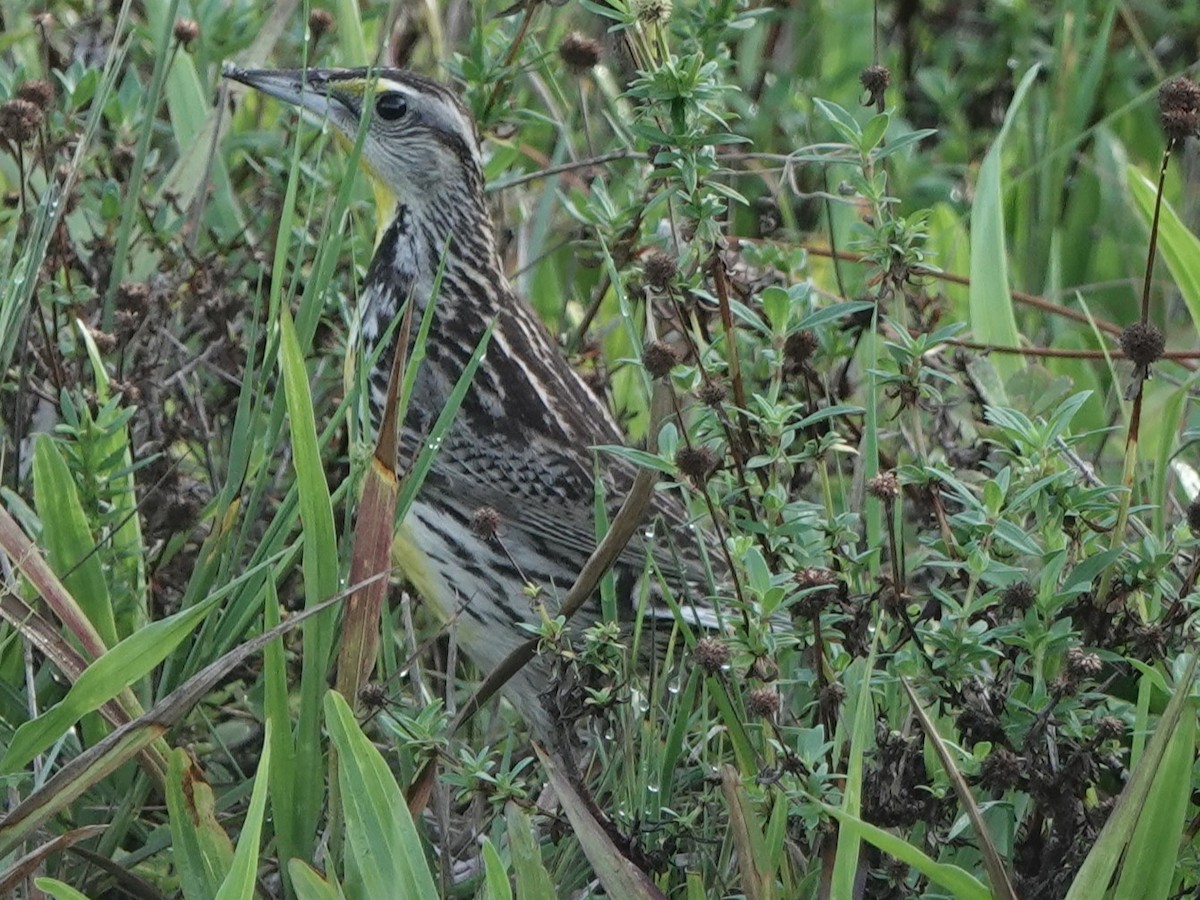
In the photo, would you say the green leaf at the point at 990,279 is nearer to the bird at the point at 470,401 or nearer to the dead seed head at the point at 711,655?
the bird at the point at 470,401

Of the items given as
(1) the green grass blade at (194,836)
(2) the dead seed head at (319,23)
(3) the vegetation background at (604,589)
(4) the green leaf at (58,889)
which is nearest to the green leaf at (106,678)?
(3) the vegetation background at (604,589)

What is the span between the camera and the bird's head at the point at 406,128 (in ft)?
11.2

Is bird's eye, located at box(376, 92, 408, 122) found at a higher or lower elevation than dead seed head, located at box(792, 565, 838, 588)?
higher

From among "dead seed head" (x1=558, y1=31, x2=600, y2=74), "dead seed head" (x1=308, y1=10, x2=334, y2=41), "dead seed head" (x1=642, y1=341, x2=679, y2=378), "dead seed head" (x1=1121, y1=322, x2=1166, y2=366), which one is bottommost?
"dead seed head" (x1=642, y1=341, x2=679, y2=378)

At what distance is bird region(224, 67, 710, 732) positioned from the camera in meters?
3.05

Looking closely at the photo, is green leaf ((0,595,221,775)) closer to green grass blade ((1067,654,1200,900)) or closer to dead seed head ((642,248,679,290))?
dead seed head ((642,248,679,290))

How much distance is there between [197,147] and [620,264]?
2.91 ft

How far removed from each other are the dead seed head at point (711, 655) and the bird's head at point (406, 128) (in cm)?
160

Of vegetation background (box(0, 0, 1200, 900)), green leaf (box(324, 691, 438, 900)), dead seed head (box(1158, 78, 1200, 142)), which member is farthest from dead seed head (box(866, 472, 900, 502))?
green leaf (box(324, 691, 438, 900))

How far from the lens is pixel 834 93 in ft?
15.9

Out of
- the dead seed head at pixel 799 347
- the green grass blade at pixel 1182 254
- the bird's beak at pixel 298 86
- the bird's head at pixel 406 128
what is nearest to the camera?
the dead seed head at pixel 799 347

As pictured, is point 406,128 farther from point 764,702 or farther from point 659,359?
point 764,702

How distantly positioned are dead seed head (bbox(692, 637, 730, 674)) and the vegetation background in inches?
0.7

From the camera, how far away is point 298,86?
3.27 meters
